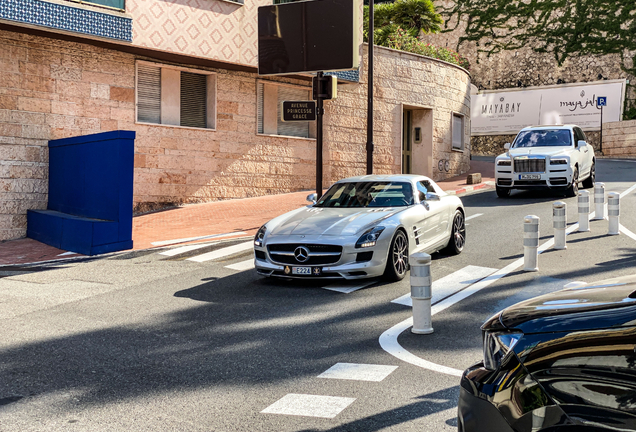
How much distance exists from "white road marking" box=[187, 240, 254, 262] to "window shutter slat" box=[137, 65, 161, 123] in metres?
7.08

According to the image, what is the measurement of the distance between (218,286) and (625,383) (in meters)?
7.43

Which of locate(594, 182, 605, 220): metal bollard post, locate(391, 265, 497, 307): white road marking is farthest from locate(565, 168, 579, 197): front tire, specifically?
locate(391, 265, 497, 307): white road marking

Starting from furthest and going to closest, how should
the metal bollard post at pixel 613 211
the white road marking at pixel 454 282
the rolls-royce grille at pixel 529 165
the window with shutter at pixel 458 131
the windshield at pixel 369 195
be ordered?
the window with shutter at pixel 458 131
the rolls-royce grille at pixel 529 165
the metal bollard post at pixel 613 211
the windshield at pixel 369 195
the white road marking at pixel 454 282

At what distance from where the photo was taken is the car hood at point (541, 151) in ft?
62.2

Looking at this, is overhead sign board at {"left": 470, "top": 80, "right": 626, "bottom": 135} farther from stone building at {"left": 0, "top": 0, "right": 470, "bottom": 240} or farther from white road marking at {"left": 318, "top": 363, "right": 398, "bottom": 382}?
white road marking at {"left": 318, "top": 363, "right": 398, "bottom": 382}

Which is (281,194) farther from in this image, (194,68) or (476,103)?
(476,103)

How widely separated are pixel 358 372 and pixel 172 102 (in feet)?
49.3

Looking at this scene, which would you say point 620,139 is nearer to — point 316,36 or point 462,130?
point 462,130

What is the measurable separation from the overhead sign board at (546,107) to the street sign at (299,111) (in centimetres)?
2830

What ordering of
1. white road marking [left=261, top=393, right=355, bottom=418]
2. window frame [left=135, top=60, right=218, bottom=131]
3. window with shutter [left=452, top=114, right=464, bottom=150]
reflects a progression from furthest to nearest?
1. window with shutter [left=452, top=114, right=464, bottom=150]
2. window frame [left=135, top=60, right=218, bottom=131]
3. white road marking [left=261, top=393, right=355, bottom=418]

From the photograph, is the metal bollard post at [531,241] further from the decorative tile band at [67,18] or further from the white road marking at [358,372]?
the decorative tile band at [67,18]

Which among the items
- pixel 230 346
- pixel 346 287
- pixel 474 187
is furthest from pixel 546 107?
pixel 230 346

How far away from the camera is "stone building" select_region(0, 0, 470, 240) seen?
1598 centimetres

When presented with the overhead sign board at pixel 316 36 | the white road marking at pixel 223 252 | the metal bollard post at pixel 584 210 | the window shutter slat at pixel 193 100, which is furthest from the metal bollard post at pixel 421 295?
the window shutter slat at pixel 193 100
